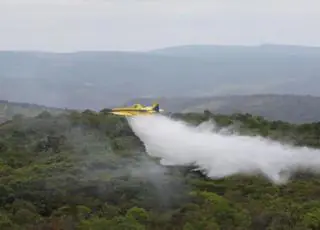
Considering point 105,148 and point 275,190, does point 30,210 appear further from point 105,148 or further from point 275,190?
point 105,148

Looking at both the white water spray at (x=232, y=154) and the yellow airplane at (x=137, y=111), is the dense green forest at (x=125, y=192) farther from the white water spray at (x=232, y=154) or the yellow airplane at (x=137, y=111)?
the yellow airplane at (x=137, y=111)

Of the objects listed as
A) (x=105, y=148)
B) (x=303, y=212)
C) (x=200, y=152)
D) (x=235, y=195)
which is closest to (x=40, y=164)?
(x=105, y=148)

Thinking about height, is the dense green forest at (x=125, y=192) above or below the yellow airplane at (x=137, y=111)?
below

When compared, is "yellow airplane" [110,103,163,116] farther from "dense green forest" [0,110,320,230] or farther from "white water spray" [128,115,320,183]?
"white water spray" [128,115,320,183]

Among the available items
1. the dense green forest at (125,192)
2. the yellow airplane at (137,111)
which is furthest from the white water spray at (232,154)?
the yellow airplane at (137,111)

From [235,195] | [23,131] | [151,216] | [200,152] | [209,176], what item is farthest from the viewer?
[23,131]

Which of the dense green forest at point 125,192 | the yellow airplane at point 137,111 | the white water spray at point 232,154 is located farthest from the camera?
the yellow airplane at point 137,111
